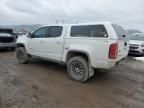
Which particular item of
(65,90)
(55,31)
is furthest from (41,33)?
(65,90)

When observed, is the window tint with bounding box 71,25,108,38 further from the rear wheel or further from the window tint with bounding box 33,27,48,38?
the rear wheel

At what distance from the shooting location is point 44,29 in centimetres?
685

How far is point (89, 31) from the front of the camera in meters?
5.27

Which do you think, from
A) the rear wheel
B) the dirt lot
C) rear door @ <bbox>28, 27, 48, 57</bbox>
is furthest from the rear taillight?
the rear wheel

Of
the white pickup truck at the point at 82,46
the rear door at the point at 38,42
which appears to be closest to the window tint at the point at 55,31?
the white pickup truck at the point at 82,46

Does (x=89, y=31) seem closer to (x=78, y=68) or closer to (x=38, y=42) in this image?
(x=78, y=68)

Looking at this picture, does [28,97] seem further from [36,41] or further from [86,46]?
[36,41]

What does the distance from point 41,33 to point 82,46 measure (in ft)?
8.10

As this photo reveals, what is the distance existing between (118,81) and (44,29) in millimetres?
3682

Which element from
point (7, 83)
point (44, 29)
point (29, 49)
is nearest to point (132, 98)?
point (7, 83)

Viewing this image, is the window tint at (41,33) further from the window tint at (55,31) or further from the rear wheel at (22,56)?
the rear wheel at (22,56)

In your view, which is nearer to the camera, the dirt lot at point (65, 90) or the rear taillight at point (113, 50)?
the dirt lot at point (65, 90)

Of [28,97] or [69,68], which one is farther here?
[69,68]

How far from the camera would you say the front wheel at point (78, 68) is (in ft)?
17.3
